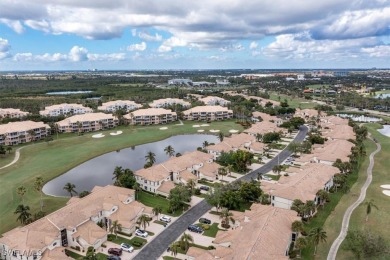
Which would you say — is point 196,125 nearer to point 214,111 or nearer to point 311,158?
point 214,111

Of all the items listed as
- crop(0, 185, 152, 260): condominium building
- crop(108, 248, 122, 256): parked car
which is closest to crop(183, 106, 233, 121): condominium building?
crop(0, 185, 152, 260): condominium building

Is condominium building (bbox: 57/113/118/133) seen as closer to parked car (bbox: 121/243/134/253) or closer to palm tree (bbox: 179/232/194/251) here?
parked car (bbox: 121/243/134/253)

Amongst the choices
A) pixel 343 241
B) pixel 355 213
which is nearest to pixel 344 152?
pixel 355 213

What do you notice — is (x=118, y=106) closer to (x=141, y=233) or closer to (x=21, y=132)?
(x=21, y=132)

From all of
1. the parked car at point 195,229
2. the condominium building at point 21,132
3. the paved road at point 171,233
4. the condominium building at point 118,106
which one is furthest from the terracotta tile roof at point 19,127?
the parked car at point 195,229

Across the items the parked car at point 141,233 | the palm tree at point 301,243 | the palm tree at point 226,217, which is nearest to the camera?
the palm tree at point 301,243

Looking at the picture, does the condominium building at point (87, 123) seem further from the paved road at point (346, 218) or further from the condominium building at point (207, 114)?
the paved road at point (346, 218)
